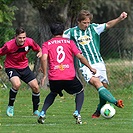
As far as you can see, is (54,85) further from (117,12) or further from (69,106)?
(117,12)

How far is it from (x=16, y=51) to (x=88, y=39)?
1510mm

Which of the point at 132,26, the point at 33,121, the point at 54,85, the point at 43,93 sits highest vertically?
the point at 54,85

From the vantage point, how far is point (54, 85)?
34.7 ft

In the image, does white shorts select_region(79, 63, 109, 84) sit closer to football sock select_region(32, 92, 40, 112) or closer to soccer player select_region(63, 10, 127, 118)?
soccer player select_region(63, 10, 127, 118)

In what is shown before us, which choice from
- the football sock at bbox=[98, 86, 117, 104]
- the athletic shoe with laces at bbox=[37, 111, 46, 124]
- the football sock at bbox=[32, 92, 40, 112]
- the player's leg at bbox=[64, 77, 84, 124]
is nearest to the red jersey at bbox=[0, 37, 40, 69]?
the football sock at bbox=[32, 92, 40, 112]

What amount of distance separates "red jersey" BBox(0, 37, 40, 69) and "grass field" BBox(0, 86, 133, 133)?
3.23 ft

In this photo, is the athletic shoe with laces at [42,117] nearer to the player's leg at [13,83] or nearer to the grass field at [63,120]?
the grass field at [63,120]

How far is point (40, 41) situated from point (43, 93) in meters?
2.74

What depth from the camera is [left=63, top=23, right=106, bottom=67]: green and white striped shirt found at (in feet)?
38.6

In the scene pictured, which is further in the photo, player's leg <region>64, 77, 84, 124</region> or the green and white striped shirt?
the green and white striped shirt

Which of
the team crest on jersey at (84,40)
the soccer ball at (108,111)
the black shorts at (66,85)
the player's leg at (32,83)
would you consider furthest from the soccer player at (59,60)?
the player's leg at (32,83)

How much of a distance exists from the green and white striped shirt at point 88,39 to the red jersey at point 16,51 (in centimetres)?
99

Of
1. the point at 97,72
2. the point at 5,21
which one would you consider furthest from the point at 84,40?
the point at 5,21

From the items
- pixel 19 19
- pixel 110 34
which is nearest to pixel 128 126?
pixel 110 34
